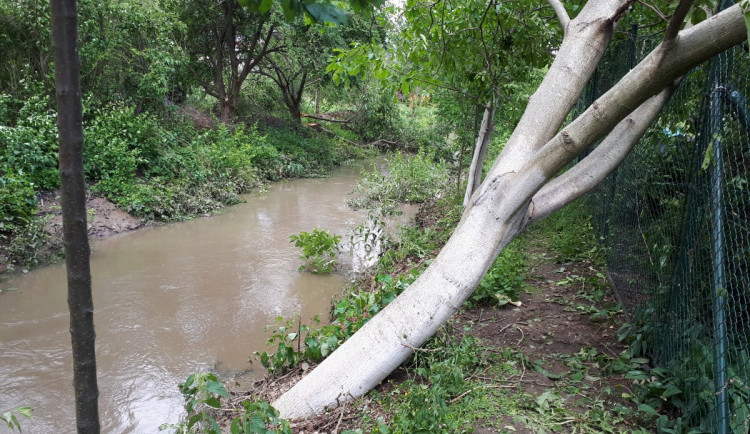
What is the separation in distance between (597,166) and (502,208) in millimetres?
713

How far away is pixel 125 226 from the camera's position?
8.37 metres

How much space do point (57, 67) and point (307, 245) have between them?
217 inches

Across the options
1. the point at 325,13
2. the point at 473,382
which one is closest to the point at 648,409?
the point at 473,382

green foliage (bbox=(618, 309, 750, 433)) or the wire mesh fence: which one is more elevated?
the wire mesh fence

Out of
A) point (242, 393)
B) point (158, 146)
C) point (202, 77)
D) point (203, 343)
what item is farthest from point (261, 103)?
point (242, 393)

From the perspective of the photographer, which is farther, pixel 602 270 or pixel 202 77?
pixel 202 77

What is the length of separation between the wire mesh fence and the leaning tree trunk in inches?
13.6

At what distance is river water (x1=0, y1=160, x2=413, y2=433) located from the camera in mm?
3816

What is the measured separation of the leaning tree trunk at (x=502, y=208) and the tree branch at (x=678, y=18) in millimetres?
446

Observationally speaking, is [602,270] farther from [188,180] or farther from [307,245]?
[188,180]

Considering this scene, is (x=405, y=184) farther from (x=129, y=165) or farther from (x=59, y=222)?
(x=59, y=222)

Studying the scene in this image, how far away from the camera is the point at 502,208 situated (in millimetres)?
2832

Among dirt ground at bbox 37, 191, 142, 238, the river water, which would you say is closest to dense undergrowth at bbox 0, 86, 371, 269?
dirt ground at bbox 37, 191, 142, 238

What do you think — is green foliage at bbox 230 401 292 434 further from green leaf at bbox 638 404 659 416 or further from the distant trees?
the distant trees
